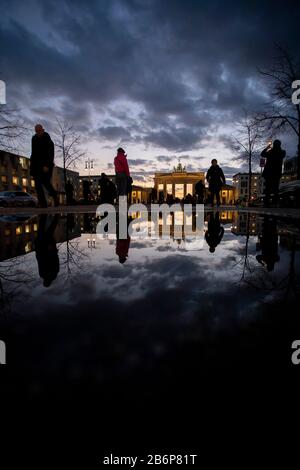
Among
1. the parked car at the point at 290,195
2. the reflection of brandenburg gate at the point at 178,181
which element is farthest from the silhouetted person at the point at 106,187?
the reflection of brandenburg gate at the point at 178,181

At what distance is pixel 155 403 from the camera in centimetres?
71

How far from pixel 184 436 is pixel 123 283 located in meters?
1.26

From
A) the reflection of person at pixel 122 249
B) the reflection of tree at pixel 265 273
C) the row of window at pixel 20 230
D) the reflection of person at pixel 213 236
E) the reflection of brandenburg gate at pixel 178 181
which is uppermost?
the reflection of brandenburg gate at pixel 178 181

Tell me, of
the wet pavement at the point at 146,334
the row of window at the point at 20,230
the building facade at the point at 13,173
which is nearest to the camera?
the wet pavement at the point at 146,334

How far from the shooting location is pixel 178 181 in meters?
96.3

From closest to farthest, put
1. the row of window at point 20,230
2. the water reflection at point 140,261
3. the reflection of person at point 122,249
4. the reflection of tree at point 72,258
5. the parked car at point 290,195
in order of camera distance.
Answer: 1. the water reflection at point 140,261
2. the reflection of tree at point 72,258
3. the reflection of person at point 122,249
4. the row of window at point 20,230
5. the parked car at point 290,195

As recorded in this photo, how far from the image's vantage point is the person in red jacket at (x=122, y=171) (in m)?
9.64

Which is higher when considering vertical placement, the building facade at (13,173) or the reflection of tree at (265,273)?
the building facade at (13,173)

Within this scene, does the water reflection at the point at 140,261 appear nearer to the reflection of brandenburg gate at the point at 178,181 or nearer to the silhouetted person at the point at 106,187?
the silhouetted person at the point at 106,187

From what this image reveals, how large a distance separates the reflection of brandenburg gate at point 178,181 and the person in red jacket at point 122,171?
84.8 meters

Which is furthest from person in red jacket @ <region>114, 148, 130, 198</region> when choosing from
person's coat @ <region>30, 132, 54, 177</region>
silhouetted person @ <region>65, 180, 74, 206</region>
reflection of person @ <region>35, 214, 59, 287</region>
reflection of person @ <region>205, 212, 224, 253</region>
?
silhouetted person @ <region>65, 180, 74, 206</region>
